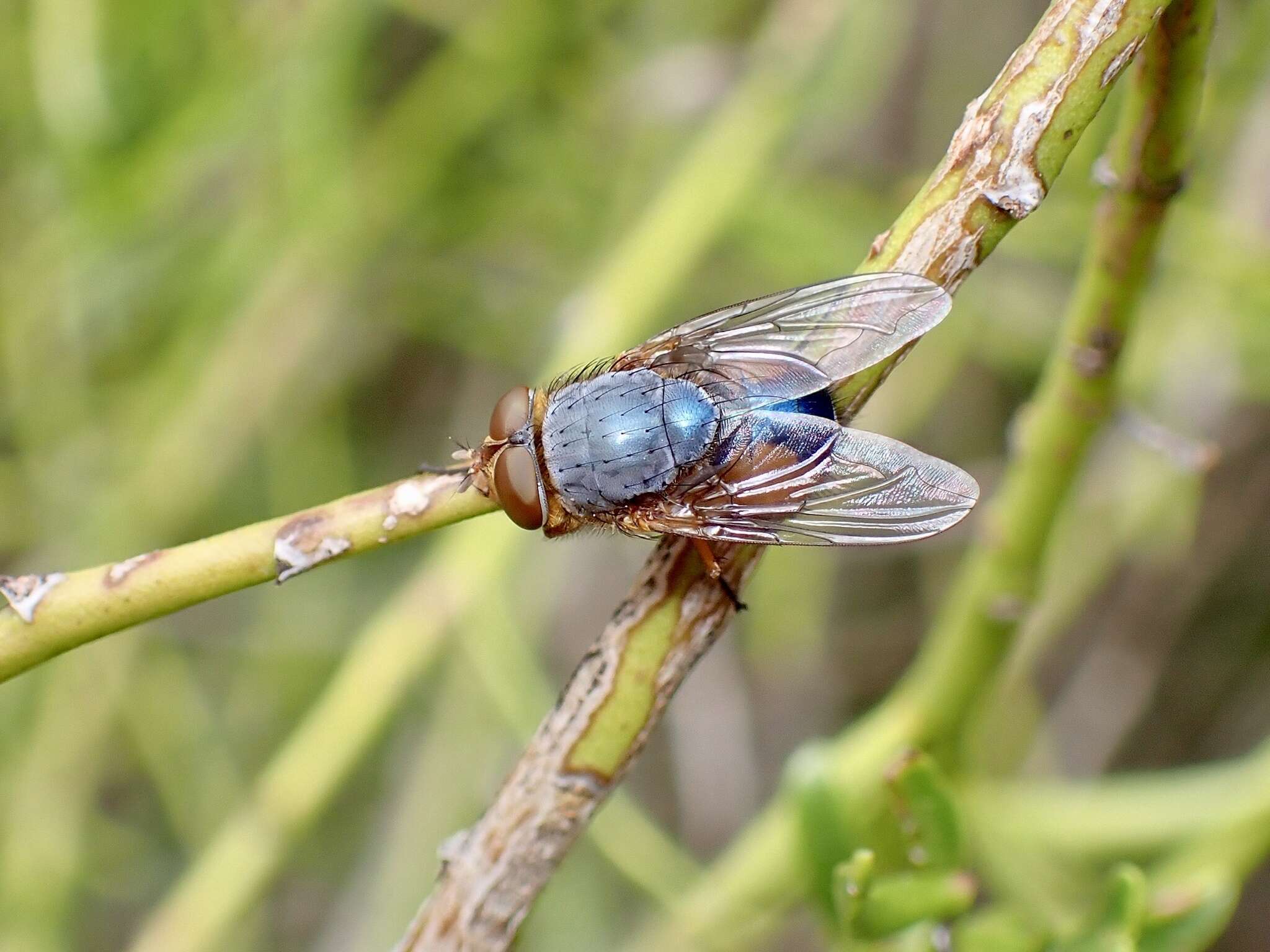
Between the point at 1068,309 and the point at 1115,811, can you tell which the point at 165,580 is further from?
the point at 1115,811

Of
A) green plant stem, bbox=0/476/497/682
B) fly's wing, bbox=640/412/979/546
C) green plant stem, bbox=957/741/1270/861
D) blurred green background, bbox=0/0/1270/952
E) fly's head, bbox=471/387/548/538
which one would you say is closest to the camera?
green plant stem, bbox=0/476/497/682

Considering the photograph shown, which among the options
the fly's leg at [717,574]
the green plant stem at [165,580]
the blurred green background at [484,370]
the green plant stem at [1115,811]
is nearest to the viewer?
the green plant stem at [165,580]

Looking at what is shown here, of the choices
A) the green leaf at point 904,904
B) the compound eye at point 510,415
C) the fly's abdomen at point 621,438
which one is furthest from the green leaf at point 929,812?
the compound eye at point 510,415

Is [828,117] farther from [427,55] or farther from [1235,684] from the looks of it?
[1235,684]

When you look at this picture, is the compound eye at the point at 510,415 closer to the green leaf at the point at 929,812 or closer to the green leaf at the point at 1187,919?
the green leaf at the point at 929,812

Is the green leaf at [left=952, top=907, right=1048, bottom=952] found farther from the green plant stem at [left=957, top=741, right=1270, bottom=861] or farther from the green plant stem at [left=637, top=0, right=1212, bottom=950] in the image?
the green plant stem at [left=957, top=741, right=1270, bottom=861]

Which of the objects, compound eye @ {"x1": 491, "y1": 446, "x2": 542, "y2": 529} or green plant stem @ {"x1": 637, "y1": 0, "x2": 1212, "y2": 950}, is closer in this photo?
green plant stem @ {"x1": 637, "y1": 0, "x2": 1212, "y2": 950}

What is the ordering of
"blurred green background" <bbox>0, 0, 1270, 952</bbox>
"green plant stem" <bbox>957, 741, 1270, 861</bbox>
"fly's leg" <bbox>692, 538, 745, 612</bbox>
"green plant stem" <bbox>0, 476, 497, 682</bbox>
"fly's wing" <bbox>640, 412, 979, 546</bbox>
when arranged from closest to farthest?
1. "green plant stem" <bbox>0, 476, 497, 682</bbox>
2. "fly's leg" <bbox>692, 538, 745, 612</bbox>
3. "fly's wing" <bbox>640, 412, 979, 546</bbox>
4. "green plant stem" <bbox>957, 741, 1270, 861</bbox>
5. "blurred green background" <bbox>0, 0, 1270, 952</bbox>

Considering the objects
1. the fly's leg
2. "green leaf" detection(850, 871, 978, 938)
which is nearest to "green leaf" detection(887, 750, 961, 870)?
"green leaf" detection(850, 871, 978, 938)
